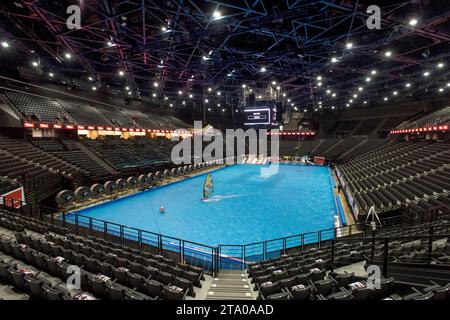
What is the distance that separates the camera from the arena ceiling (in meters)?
11.1

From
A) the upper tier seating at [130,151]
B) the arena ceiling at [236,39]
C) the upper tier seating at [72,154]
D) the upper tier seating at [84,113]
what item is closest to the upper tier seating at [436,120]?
the arena ceiling at [236,39]

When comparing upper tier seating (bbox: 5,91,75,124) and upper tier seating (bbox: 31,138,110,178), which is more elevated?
upper tier seating (bbox: 5,91,75,124)

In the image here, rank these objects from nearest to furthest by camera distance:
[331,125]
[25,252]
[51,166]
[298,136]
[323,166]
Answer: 1. [25,252]
2. [51,166]
3. [323,166]
4. [331,125]
5. [298,136]

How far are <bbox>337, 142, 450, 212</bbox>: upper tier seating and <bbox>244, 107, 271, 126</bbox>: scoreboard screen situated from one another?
8063 mm

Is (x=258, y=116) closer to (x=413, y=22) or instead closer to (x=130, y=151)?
(x=413, y=22)

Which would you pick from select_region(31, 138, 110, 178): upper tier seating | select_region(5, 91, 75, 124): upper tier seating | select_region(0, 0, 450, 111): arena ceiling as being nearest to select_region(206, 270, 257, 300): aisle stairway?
select_region(0, 0, 450, 111): arena ceiling

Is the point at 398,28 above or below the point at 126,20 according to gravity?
below

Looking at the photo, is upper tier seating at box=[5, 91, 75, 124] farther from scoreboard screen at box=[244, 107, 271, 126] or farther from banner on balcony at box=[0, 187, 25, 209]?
scoreboard screen at box=[244, 107, 271, 126]

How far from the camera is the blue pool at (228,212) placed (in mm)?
10438

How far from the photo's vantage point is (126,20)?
12.6 meters

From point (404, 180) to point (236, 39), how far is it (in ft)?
46.9
